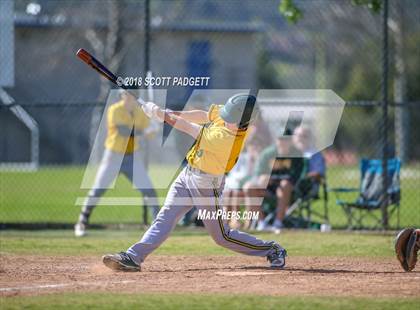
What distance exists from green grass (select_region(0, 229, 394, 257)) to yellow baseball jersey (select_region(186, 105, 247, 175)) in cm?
220

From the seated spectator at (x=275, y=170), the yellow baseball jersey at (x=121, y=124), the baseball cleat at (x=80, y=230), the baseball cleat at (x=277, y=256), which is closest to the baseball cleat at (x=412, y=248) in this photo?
the baseball cleat at (x=277, y=256)

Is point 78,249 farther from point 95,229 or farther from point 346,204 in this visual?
point 346,204

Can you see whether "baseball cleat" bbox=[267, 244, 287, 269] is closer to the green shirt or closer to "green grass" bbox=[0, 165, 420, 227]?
Answer: the green shirt

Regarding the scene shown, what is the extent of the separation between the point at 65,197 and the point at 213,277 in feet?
38.4

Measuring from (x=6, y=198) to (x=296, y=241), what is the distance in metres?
9.20

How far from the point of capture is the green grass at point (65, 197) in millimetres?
14788

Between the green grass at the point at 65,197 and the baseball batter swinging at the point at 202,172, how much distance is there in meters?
5.76

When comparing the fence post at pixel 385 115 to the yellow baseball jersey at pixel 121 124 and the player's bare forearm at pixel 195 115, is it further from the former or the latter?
the player's bare forearm at pixel 195 115

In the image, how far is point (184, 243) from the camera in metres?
11.2

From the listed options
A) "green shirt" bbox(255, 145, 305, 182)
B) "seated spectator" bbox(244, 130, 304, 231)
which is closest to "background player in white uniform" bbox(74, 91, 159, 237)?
"seated spectator" bbox(244, 130, 304, 231)

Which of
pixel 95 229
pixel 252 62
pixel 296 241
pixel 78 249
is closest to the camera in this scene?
pixel 78 249

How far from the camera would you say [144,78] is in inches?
511

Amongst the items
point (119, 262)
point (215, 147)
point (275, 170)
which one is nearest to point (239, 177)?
point (275, 170)

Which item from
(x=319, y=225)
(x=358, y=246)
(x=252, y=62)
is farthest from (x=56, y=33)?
(x=358, y=246)
